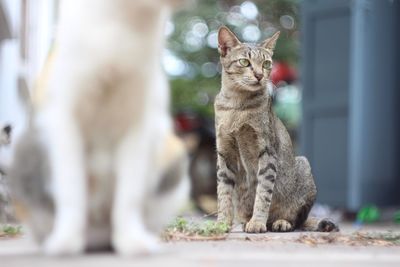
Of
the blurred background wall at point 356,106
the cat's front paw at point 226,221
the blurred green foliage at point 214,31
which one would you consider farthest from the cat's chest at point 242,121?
the blurred green foliage at point 214,31

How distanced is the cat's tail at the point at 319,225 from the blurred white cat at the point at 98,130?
1791mm

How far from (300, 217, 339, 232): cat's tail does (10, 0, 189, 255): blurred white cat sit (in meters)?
1.79

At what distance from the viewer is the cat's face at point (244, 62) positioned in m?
4.03

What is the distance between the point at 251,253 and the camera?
3061mm

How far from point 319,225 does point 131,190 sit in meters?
1.96

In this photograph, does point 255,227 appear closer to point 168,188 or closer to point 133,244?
point 168,188

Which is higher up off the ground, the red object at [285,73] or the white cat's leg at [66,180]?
the red object at [285,73]

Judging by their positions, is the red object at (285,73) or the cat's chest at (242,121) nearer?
the cat's chest at (242,121)

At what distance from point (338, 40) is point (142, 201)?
5538 mm

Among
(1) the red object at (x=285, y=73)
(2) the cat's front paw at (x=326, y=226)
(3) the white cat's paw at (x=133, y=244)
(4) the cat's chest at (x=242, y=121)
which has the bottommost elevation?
(2) the cat's front paw at (x=326, y=226)

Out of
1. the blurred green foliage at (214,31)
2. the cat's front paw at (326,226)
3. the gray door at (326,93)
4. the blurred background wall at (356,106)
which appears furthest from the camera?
the blurred green foliage at (214,31)

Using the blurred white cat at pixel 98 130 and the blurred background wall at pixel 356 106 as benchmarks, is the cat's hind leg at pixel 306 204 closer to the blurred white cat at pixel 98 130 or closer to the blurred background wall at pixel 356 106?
the blurred white cat at pixel 98 130

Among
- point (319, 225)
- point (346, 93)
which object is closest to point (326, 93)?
point (346, 93)

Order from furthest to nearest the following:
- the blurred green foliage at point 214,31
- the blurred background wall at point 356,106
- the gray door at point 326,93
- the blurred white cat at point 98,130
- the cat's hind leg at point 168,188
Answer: the blurred green foliage at point 214,31
the gray door at point 326,93
the blurred background wall at point 356,106
the cat's hind leg at point 168,188
the blurred white cat at point 98,130
